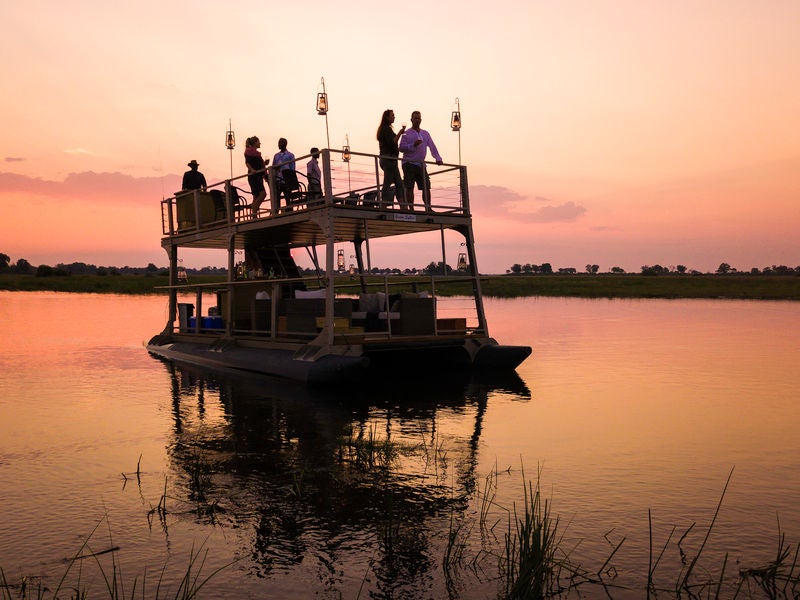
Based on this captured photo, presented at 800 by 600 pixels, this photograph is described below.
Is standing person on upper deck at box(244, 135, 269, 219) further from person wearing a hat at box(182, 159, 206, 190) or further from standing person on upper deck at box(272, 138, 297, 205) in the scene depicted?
person wearing a hat at box(182, 159, 206, 190)

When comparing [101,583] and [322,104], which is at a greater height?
[322,104]

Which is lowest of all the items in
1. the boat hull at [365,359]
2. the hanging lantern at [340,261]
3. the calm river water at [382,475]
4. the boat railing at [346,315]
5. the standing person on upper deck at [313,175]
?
the calm river water at [382,475]

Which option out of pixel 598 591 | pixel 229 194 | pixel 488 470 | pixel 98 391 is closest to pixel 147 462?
pixel 488 470

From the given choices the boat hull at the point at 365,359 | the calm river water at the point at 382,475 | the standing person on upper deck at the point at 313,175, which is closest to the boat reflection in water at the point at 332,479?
the calm river water at the point at 382,475

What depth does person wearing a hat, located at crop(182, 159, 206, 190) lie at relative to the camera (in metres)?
23.9

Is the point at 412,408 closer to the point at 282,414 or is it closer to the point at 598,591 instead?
the point at 282,414

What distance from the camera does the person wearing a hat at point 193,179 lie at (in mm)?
23938

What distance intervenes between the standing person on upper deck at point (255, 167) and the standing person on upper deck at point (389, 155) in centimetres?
385

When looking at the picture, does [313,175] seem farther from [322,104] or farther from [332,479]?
[332,479]

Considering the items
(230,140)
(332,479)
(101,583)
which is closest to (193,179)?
(230,140)

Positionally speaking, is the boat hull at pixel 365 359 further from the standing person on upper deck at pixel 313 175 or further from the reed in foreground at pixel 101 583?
the reed in foreground at pixel 101 583

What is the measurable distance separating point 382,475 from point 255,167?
14.2 meters

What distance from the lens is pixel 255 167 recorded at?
2111 centimetres

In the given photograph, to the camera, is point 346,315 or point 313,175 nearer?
point 346,315
